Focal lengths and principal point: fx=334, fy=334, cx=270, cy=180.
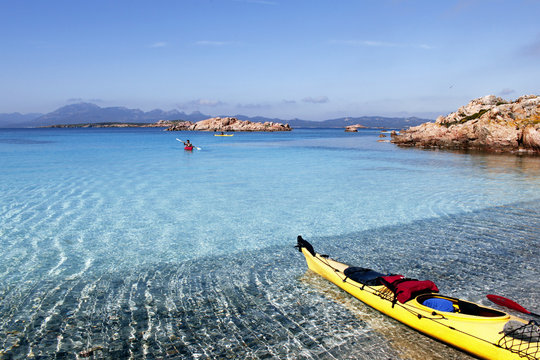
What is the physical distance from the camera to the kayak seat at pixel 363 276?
7578mm

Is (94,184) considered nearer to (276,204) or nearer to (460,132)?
(276,204)

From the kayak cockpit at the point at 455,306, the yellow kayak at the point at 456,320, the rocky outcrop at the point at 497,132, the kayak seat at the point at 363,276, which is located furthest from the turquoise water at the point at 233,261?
the rocky outcrop at the point at 497,132

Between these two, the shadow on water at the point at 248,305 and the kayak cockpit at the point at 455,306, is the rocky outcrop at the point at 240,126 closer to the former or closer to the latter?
the shadow on water at the point at 248,305

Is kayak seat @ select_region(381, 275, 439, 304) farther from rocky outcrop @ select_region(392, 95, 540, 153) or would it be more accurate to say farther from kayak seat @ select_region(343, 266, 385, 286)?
rocky outcrop @ select_region(392, 95, 540, 153)

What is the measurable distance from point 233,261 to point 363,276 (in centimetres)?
425

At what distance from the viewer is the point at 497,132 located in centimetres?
5150

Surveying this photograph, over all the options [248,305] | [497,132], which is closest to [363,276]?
[248,305]

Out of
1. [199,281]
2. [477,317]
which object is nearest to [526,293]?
→ [477,317]

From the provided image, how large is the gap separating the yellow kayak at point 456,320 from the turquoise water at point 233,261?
338 millimetres

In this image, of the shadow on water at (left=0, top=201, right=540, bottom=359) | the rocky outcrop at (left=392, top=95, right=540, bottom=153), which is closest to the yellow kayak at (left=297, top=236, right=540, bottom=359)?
the shadow on water at (left=0, top=201, right=540, bottom=359)

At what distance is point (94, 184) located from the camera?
23.5m

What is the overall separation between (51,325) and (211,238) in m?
6.37

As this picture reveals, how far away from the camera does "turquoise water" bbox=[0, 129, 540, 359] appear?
6.55 metres

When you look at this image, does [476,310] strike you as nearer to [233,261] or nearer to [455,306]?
[455,306]
